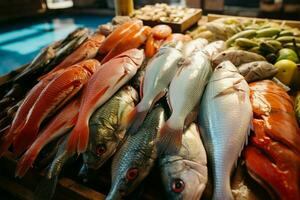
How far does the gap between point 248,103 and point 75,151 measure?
2.35ft

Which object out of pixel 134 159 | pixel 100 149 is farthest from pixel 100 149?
pixel 134 159

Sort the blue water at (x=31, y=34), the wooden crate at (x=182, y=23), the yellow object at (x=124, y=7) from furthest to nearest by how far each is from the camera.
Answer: the blue water at (x=31, y=34)
the yellow object at (x=124, y=7)
the wooden crate at (x=182, y=23)

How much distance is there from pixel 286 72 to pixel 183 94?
0.67 meters

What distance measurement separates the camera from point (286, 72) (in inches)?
57.9

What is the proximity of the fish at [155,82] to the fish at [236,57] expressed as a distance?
0.22m

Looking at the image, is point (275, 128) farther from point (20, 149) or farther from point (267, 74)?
point (20, 149)

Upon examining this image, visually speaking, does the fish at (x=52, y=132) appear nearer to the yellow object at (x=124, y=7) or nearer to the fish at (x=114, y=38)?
the fish at (x=114, y=38)

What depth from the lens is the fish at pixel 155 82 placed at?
3.62 feet

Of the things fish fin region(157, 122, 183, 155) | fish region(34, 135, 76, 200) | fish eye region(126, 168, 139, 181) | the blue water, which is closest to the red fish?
fish fin region(157, 122, 183, 155)

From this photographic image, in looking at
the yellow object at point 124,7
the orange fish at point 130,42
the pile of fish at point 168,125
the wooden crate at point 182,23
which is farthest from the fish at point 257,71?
the yellow object at point 124,7

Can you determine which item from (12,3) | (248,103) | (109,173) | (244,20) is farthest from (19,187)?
(12,3)

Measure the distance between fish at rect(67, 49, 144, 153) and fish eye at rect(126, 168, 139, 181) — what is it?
187 mm

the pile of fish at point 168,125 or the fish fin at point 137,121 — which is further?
the fish fin at point 137,121

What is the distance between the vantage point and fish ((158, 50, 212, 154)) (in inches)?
39.7
